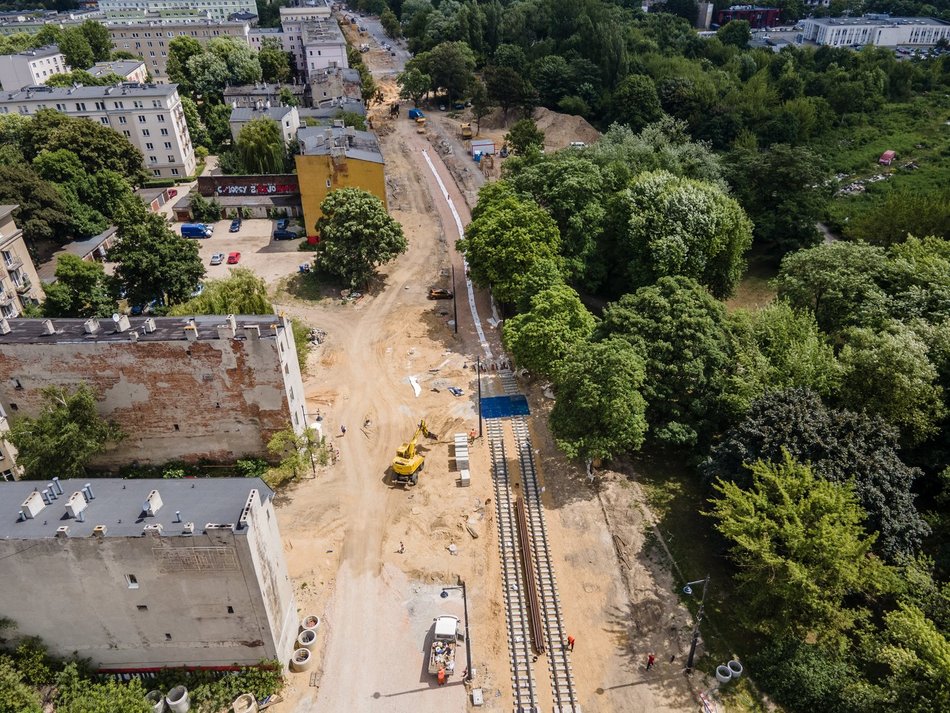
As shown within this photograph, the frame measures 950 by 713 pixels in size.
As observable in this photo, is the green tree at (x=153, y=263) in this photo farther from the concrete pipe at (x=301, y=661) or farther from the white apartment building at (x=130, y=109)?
A: the concrete pipe at (x=301, y=661)

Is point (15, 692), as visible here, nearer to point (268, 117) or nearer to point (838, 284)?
point (838, 284)

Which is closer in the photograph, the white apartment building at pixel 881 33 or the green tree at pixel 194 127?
the green tree at pixel 194 127

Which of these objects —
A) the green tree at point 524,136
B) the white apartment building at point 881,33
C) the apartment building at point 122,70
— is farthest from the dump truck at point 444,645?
the white apartment building at point 881,33

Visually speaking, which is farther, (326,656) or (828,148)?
(828,148)

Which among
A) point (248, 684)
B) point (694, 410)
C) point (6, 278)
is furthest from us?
point (6, 278)

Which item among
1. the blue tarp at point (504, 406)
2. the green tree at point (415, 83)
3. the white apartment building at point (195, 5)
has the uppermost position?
the white apartment building at point (195, 5)

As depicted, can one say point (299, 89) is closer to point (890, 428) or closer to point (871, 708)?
point (890, 428)

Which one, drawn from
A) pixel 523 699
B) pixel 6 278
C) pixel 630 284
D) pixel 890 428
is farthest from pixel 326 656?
pixel 6 278
